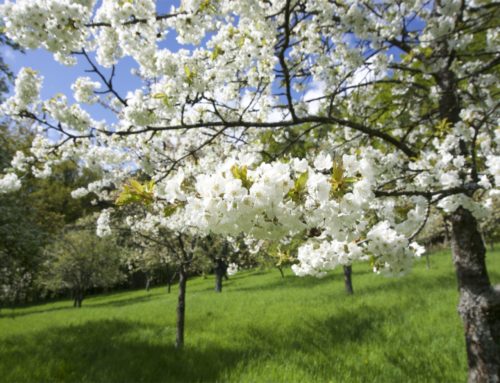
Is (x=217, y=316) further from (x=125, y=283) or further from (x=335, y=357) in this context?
(x=125, y=283)

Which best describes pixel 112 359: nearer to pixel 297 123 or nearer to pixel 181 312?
pixel 181 312

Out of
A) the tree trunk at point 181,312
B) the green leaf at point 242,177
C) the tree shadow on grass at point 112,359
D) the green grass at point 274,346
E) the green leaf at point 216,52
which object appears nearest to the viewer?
the green leaf at point 242,177

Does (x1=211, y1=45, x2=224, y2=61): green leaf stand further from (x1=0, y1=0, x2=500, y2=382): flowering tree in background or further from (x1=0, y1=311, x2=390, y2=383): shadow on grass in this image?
(x1=0, y1=311, x2=390, y2=383): shadow on grass

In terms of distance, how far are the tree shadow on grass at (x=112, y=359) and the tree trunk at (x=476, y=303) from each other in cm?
339

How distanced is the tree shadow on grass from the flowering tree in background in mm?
3073

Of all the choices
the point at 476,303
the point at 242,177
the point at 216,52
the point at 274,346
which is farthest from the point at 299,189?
the point at 274,346

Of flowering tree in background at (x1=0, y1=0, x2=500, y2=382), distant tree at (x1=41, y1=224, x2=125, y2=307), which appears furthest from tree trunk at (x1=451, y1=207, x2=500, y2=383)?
distant tree at (x1=41, y1=224, x2=125, y2=307)

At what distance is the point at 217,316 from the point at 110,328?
3.12 meters

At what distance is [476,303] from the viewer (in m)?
3.49

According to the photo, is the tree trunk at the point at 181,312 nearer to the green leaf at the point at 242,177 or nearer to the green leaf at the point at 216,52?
the green leaf at the point at 216,52

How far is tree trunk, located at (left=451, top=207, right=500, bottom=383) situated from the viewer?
3402 mm

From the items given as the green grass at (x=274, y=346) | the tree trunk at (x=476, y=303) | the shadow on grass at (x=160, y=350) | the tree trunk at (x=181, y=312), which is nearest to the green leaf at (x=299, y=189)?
the tree trunk at (x=476, y=303)

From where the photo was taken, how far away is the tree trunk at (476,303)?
134 inches


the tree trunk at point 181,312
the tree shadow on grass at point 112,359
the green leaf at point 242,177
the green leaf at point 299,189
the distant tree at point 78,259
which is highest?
the distant tree at point 78,259
